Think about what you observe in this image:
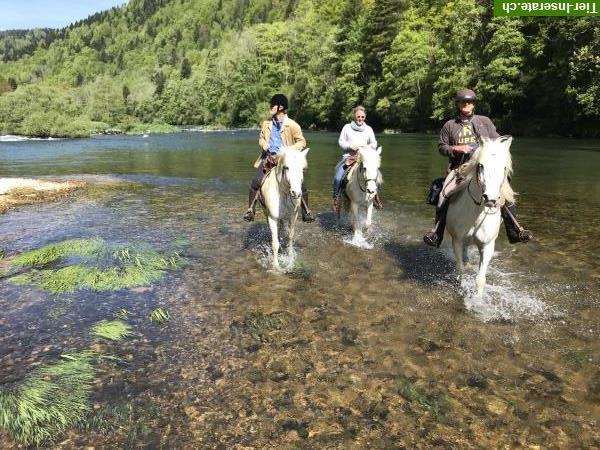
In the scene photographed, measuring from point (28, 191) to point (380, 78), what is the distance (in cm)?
7123

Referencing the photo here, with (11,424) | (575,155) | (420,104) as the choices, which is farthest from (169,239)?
(420,104)

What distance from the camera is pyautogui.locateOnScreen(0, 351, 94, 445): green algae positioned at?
191 inches

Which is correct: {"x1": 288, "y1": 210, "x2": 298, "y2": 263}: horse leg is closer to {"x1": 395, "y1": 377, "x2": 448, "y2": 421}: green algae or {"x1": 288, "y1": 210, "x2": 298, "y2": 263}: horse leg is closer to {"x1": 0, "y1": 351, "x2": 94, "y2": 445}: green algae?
{"x1": 395, "y1": 377, "x2": 448, "y2": 421}: green algae

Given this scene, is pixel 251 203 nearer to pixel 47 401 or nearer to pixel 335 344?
Result: pixel 335 344

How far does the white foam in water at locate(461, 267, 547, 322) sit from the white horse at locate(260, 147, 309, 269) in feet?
12.1

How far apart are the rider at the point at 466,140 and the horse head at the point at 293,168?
2.72 meters

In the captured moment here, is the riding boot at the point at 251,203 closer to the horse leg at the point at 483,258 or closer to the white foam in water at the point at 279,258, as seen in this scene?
the white foam in water at the point at 279,258

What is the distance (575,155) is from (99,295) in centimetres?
3446

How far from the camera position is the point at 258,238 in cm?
1296

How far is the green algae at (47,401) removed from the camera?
4844mm

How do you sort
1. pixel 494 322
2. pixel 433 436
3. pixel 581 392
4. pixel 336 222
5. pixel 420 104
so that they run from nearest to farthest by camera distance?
pixel 433 436, pixel 581 392, pixel 494 322, pixel 336 222, pixel 420 104

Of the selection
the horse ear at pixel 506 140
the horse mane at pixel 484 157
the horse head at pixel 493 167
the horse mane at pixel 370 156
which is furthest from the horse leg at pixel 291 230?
the horse ear at pixel 506 140

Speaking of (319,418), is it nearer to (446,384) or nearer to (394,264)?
(446,384)

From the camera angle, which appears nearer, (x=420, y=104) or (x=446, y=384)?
(x=446, y=384)
